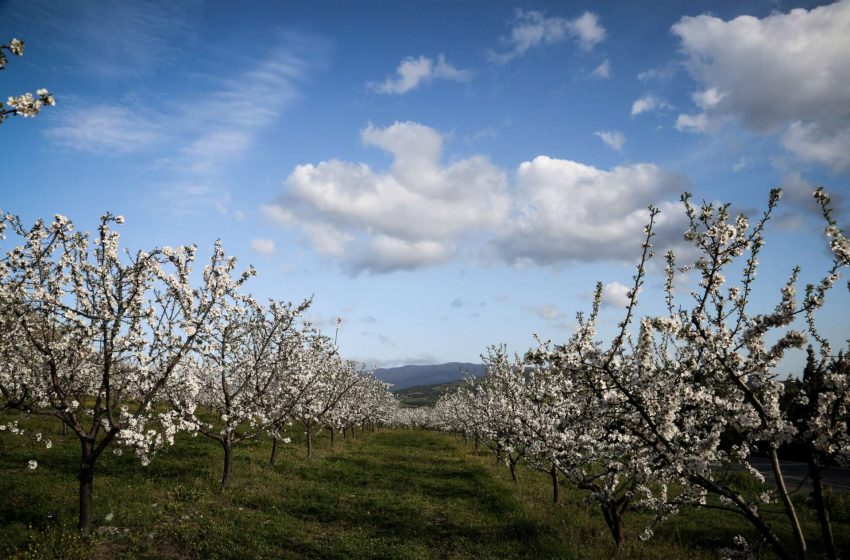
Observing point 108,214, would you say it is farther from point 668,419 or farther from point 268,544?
point 668,419

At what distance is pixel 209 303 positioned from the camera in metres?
13.7

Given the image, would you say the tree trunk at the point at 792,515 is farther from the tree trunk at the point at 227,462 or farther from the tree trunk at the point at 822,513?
the tree trunk at the point at 227,462

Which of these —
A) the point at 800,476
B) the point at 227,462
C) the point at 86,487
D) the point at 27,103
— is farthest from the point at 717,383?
the point at 800,476

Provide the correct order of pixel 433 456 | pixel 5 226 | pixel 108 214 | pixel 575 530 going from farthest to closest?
1. pixel 433 456
2. pixel 575 530
3. pixel 108 214
4. pixel 5 226

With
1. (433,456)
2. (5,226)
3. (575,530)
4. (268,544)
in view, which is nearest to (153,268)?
(5,226)

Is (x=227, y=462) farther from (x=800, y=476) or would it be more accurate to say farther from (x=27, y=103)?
(x=800, y=476)

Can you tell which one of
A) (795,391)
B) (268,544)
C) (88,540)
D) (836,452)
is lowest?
(268,544)

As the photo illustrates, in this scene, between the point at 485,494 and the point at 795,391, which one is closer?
the point at 795,391

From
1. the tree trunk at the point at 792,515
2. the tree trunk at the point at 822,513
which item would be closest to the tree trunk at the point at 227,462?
the tree trunk at the point at 792,515

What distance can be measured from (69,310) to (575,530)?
58.4 feet

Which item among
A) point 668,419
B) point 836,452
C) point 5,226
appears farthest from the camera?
point 5,226

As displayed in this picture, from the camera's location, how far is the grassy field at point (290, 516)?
13305mm

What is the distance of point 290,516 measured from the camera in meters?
17.3

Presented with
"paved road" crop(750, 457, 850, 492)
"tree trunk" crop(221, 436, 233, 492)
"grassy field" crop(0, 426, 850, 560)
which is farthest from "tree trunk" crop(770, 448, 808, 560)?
"paved road" crop(750, 457, 850, 492)
